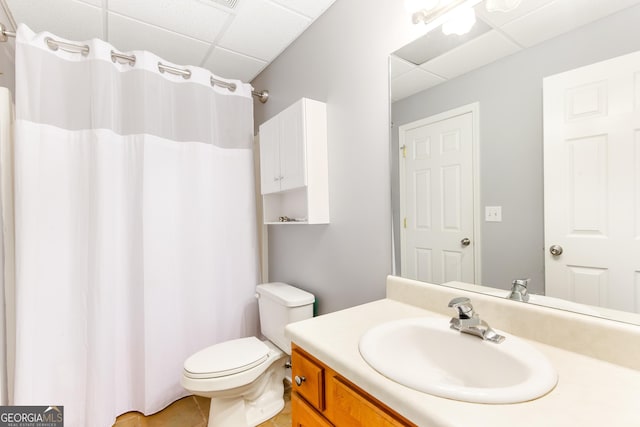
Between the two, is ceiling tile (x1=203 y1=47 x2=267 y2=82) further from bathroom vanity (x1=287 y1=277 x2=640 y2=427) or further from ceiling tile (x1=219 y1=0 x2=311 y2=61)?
bathroom vanity (x1=287 y1=277 x2=640 y2=427)

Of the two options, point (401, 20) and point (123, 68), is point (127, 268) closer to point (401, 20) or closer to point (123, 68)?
point (123, 68)

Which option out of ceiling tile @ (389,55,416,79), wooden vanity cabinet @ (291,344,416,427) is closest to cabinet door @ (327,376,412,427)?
wooden vanity cabinet @ (291,344,416,427)

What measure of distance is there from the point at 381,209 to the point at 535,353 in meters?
0.74

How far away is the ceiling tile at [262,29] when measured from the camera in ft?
5.04

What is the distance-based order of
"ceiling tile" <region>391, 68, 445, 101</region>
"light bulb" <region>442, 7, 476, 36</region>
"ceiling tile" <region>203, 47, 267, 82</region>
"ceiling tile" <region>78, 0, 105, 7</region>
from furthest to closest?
"ceiling tile" <region>203, 47, 267, 82</region>
"ceiling tile" <region>78, 0, 105, 7</region>
"ceiling tile" <region>391, 68, 445, 101</region>
"light bulb" <region>442, 7, 476, 36</region>

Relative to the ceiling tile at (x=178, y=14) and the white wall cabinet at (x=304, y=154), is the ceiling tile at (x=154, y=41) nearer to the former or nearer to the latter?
the ceiling tile at (x=178, y=14)

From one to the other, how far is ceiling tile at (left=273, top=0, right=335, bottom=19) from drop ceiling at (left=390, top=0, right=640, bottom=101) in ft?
Answer: 1.92

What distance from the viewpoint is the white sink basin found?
0.58 metres

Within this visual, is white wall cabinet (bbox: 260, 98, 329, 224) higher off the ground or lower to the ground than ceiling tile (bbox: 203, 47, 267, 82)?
lower

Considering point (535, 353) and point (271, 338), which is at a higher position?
point (535, 353)

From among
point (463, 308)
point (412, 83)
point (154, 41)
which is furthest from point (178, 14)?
point (463, 308)

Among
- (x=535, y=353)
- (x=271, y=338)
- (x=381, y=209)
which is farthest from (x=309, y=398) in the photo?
(x=271, y=338)

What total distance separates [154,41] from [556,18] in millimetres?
1966

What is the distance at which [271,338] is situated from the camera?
5.71 ft
